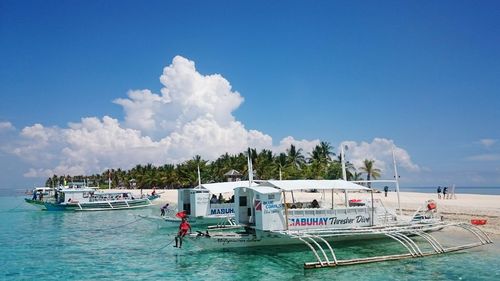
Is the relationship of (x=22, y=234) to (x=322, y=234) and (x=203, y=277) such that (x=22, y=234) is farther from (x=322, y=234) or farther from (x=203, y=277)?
(x=322, y=234)

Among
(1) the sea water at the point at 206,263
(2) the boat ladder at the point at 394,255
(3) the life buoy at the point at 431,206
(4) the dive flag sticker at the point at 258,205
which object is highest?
(4) the dive flag sticker at the point at 258,205

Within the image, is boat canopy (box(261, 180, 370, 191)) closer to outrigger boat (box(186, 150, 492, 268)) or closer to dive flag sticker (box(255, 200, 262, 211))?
outrigger boat (box(186, 150, 492, 268))

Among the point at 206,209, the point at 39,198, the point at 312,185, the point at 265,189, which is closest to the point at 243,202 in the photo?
the point at 265,189

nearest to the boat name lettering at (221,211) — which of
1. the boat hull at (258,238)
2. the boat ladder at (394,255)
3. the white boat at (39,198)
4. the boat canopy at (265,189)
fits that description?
the boat hull at (258,238)

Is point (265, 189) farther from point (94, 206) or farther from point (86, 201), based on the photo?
point (86, 201)

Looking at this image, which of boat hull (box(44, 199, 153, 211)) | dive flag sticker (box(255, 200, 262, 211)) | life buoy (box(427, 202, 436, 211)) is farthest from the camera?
boat hull (box(44, 199, 153, 211))

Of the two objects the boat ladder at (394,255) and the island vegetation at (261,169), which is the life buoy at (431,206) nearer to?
the boat ladder at (394,255)

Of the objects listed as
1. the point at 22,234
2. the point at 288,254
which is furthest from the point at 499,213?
the point at 22,234

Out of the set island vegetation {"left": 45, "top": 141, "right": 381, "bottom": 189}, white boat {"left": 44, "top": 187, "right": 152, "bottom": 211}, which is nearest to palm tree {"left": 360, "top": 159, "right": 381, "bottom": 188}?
island vegetation {"left": 45, "top": 141, "right": 381, "bottom": 189}

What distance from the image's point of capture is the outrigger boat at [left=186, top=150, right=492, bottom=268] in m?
20.5

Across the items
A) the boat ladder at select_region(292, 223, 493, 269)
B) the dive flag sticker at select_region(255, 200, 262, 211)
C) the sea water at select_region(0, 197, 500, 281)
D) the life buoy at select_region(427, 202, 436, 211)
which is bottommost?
the sea water at select_region(0, 197, 500, 281)

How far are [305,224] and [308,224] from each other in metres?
0.19

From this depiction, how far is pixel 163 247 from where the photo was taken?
24156 millimetres

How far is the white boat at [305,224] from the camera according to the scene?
2050 centimetres
